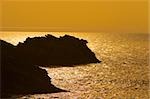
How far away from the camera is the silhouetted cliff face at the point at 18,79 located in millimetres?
14867

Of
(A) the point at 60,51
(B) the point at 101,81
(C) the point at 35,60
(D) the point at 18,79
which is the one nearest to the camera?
(D) the point at 18,79

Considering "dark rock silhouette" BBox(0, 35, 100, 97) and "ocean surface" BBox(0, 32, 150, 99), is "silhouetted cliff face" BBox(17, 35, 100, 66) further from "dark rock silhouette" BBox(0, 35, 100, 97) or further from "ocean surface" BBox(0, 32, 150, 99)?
"ocean surface" BBox(0, 32, 150, 99)

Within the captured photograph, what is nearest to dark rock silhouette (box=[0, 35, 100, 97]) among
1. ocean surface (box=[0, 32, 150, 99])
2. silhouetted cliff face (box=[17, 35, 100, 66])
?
silhouetted cliff face (box=[17, 35, 100, 66])

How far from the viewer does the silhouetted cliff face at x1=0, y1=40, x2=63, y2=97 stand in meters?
14.9

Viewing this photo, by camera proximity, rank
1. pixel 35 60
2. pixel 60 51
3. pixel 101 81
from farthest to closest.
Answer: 1. pixel 60 51
2. pixel 35 60
3. pixel 101 81

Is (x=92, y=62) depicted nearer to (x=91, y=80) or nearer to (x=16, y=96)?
(x=91, y=80)

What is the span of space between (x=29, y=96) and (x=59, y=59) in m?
12.6

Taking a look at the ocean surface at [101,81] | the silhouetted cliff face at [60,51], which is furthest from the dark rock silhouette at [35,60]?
the ocean surface at [101,81]

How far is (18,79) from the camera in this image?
51.1 ft

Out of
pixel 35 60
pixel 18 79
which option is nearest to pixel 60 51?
pixel 35 60

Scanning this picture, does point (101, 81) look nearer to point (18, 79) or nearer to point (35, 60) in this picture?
point (35, 60)

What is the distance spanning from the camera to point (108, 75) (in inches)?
922

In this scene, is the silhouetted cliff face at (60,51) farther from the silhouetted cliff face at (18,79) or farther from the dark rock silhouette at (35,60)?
the silhouetted cliff face at (18,79)

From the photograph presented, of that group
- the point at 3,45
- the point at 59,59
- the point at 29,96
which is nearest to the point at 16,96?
the point at 29,96
